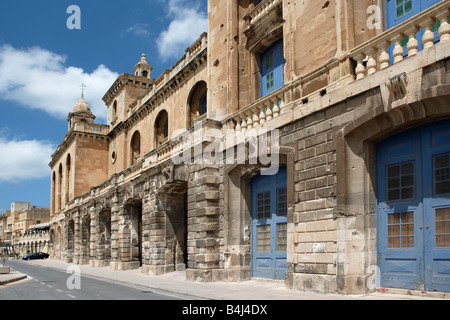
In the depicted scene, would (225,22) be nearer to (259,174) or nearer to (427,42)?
(259,174)

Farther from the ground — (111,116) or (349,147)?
(111,116)

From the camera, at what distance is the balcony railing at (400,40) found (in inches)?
309

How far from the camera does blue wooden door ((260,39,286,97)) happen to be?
1405 cm

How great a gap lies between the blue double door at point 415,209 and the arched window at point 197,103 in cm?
1306

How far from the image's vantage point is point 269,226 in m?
13.0

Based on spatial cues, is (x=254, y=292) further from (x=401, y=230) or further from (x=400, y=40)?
(x=400, y=40)

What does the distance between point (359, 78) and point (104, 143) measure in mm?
32412

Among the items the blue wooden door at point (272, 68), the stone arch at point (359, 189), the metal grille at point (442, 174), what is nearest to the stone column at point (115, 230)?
the blue wooden door at point (272, 68)

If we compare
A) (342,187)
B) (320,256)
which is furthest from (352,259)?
(342,187)

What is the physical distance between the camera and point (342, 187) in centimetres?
935

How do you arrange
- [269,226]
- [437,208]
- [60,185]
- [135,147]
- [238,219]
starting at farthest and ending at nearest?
[60,185] < [135,147] < [238,219] < [269,226] < [437,208]

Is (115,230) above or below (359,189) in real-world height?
below

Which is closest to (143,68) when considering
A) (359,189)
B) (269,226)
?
(269,226)

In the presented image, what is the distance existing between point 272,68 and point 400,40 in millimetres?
6118
